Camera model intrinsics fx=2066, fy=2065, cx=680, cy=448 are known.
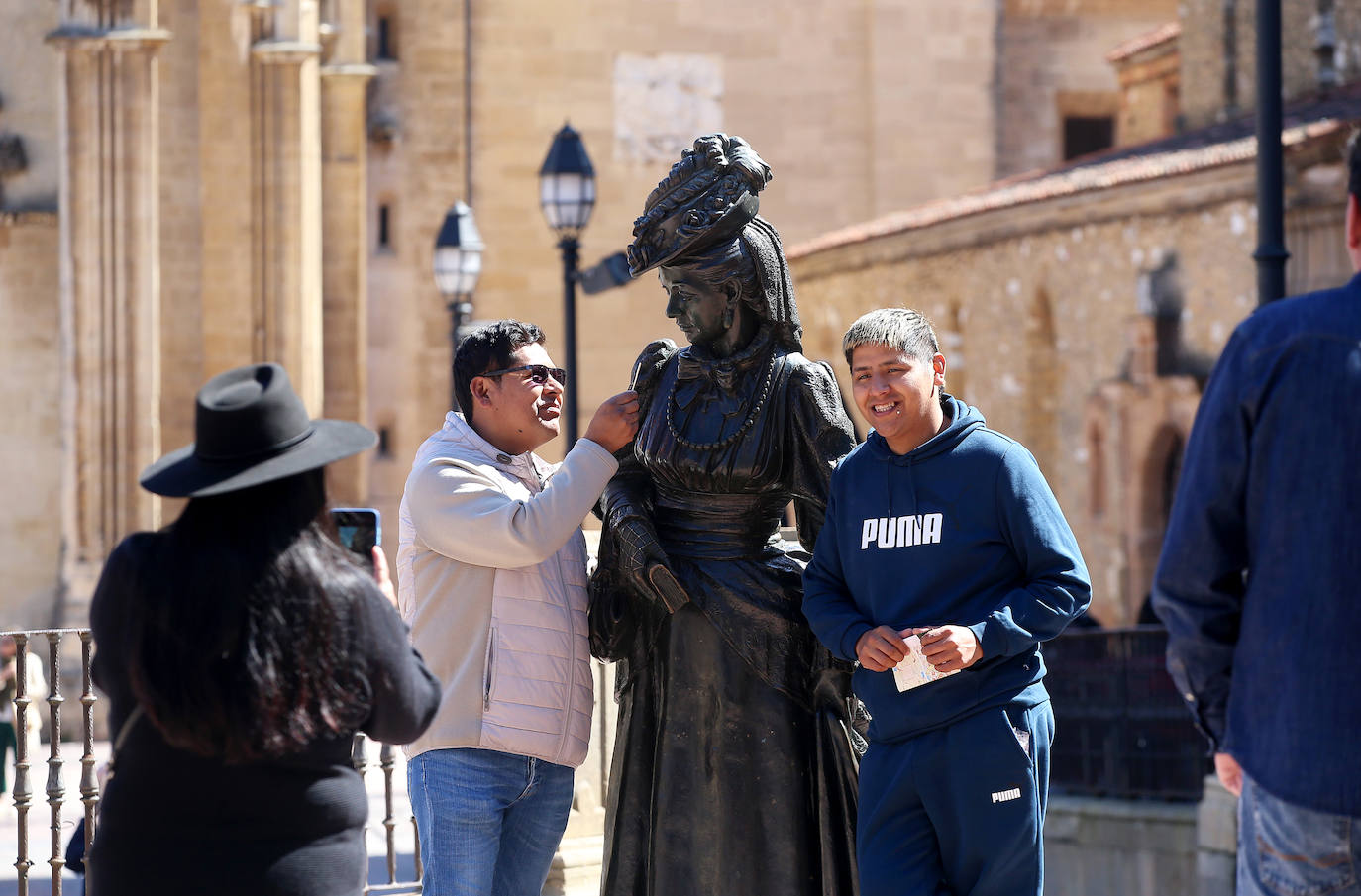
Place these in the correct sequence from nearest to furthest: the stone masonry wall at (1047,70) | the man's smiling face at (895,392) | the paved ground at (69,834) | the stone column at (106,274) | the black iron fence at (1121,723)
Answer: the man's smiling face at (895,392), the paved ground at (69,834), the black iron fence at (1121,723), the stone column at (106,274), the stone masonry wall at (1047,70)

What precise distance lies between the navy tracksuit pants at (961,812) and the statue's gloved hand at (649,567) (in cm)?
61

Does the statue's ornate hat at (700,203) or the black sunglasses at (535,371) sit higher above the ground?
the statue's ornate hat at (700,203)

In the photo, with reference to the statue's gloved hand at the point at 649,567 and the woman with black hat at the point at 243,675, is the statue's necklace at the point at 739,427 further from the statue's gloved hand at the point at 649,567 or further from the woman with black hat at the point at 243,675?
the woman with black hat at the point at 243,675

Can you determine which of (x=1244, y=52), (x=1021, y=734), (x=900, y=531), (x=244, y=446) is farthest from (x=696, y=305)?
(x=1244, y=52)

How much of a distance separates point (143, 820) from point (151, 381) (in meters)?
14.8

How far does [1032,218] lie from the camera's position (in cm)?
2339

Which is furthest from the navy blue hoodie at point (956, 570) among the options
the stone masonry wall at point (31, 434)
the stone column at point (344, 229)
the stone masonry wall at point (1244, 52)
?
the stone masonry wall at point (1244, 52)

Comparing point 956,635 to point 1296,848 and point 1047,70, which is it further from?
point 1047,70

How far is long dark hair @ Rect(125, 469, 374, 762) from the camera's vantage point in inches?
130

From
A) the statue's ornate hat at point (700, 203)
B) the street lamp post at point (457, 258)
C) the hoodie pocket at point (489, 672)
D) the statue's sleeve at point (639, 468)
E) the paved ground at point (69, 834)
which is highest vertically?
the street lamp post at point (457, 258)

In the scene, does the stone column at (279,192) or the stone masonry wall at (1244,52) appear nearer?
the stone column at (279,192)

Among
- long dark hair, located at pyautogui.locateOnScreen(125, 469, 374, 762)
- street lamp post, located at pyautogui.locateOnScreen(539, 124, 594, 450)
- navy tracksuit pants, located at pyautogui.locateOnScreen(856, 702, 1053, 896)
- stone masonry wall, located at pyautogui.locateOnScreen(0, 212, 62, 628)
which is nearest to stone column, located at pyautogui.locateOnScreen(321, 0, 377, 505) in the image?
stone masonry wall, located at pyautogui.locateOnScreen(0, 212, 62, 628)

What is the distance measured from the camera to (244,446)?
3441 millimetres

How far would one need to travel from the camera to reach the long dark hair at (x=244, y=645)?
3297 mm
